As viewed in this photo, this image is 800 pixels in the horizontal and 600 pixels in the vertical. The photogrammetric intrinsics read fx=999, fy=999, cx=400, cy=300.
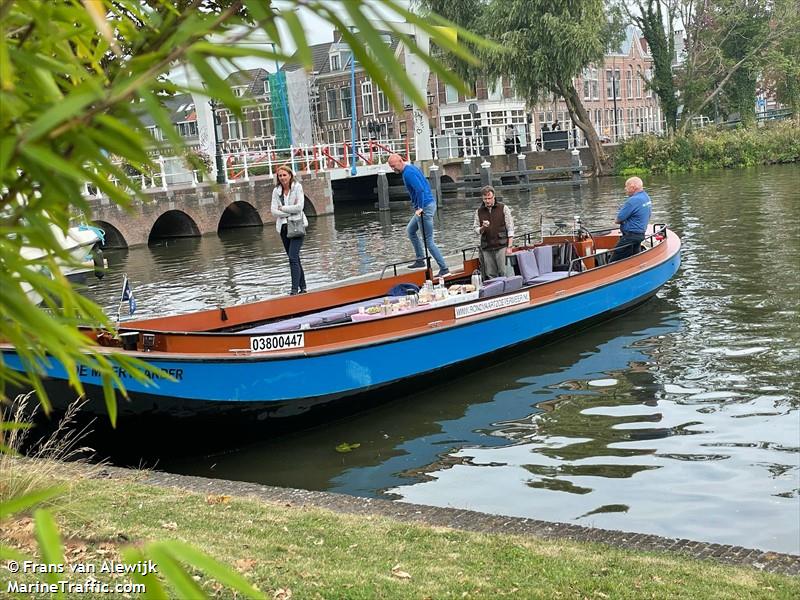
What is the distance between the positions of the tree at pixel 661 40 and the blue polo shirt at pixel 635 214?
1541 inches

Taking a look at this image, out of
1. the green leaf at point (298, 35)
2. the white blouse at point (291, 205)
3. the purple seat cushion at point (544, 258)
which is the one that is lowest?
the purple seat cushion at point (544, 258)

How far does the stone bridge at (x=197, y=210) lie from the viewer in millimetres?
32094

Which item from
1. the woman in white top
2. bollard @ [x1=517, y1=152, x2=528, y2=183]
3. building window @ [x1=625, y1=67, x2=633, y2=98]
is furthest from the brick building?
the woman in white top

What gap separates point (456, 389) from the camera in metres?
10.9

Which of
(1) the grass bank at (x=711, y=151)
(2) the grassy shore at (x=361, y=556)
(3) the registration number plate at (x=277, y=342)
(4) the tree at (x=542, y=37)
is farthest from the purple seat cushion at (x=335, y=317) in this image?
(1) the grass bank at (x=711, y=151)

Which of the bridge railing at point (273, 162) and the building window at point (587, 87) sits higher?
the building window at point (587, 87)

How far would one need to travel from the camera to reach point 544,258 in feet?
44.9

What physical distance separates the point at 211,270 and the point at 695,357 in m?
14.8

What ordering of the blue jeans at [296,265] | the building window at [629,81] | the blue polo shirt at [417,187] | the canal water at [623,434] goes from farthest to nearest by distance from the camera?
the building window at [629,81], the blue jeans at [296,265], the blue polo shirt at [417,187], the canal water at [623,434]

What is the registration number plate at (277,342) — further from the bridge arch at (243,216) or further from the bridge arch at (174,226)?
the bridge arch at (243,216)

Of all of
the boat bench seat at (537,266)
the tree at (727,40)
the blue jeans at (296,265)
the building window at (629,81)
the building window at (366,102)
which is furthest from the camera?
the building window at (629,81)

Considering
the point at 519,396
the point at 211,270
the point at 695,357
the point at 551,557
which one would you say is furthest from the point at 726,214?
the point at 551,557

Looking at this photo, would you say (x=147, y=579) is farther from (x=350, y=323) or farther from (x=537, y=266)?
(x=537, y=266)

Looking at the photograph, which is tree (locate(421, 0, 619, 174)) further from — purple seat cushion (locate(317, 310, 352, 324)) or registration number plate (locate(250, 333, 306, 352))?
registration number plate (locate(250, 333, 306, 352))
